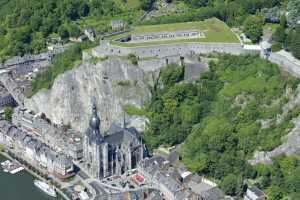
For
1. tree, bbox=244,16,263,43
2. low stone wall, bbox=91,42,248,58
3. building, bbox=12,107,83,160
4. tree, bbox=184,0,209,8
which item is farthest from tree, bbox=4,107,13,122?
tree, bbox=184,0,209,8

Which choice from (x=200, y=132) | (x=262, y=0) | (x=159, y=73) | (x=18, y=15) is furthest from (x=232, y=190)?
(x=18, y=15)

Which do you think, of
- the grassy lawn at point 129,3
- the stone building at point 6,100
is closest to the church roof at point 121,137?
the stone building at point 6,100

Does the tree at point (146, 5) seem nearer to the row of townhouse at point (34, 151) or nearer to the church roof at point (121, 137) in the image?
the row of townhouse at point (34, 151)

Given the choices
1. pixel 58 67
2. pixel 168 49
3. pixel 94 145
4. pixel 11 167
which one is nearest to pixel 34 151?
pixel 11 167

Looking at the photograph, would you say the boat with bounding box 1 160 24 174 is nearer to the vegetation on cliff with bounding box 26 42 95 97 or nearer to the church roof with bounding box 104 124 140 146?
the church roof with bounding box 104 124 140 146

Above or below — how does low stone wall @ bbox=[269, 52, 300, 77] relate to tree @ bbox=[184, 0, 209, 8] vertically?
below

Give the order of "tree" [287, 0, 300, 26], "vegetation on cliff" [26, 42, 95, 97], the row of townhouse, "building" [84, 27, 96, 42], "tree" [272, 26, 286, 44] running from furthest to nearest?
"building" [84, 27, 96, 42]
"vegetation on cliff" [26, 42, 95, 97]
"tree" [287, 0, 300, 26]
"tree" [272, 26, 286, 44]
the row of townhouse

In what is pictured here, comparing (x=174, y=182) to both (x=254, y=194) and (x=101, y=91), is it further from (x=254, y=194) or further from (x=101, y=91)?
(x=101, y=91)

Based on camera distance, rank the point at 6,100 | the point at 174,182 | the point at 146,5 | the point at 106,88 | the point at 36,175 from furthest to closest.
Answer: the point at 146,5
the point at 6,100
the point at 106,88
the point at 36,175
the point at 174,182
